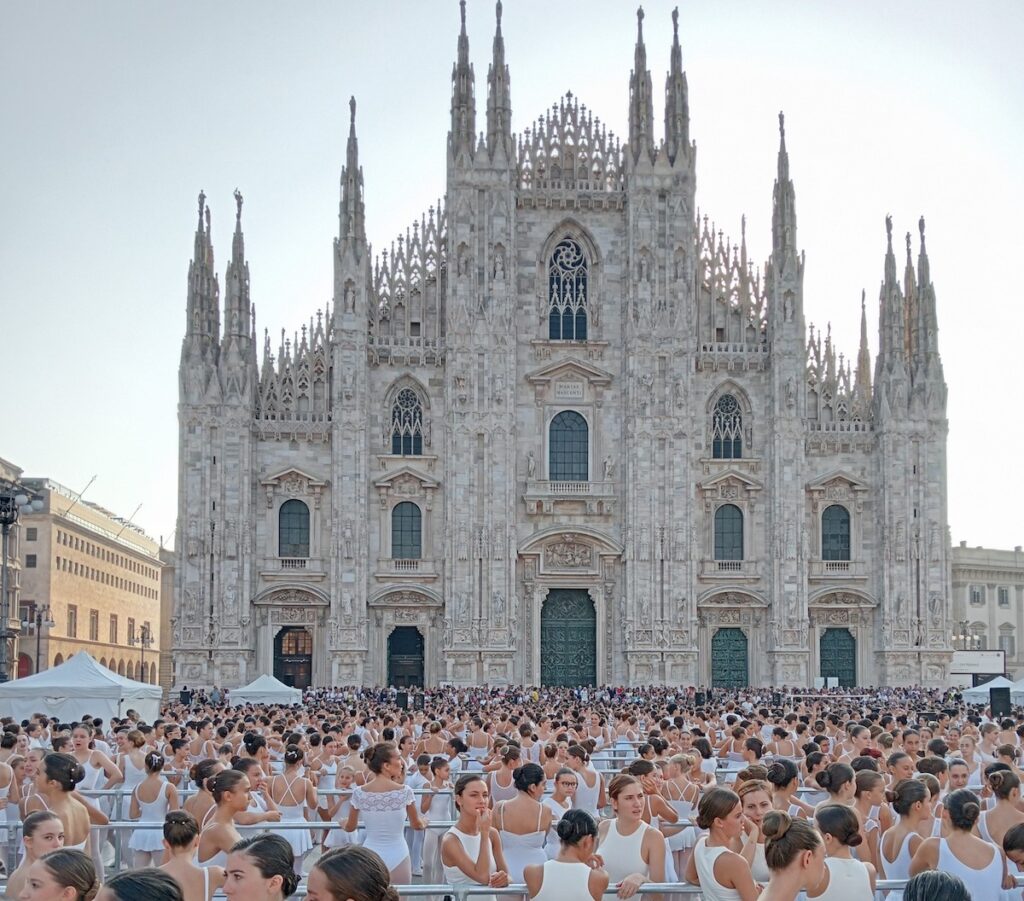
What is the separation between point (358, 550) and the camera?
51.7 m

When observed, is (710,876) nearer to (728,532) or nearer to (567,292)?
(728,532)

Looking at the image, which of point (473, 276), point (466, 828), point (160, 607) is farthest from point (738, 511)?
point (160, 607)

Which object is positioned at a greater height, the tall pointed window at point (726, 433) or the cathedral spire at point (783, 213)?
the cathedral spire at point (783, 213)

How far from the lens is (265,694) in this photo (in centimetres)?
4009

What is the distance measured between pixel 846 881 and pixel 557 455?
4572 centimetres

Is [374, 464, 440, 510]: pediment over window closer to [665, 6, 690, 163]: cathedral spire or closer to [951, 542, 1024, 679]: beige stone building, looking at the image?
[665, 6, 690, 163]: cathedral spire

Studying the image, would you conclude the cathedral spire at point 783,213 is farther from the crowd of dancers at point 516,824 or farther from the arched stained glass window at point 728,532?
the crowd of dancers at point 516,824

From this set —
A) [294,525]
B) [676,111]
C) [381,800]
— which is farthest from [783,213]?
[381,800]

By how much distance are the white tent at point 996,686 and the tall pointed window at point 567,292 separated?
19462mm

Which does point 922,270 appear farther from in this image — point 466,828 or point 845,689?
point 466,828

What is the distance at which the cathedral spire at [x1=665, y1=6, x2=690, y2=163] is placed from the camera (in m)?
53.8

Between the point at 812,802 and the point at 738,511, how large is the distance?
131 ft

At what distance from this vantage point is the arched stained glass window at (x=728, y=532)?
53.8m

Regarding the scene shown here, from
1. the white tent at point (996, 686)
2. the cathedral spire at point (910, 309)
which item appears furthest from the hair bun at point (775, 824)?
the cathedral spire at point (910, 309)
